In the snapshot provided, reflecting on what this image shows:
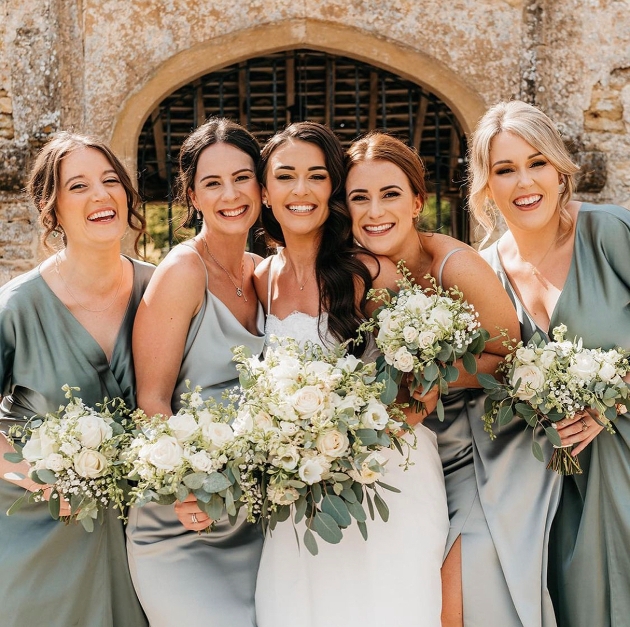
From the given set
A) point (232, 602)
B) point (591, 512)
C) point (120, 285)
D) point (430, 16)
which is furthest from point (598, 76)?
point (232, 602)

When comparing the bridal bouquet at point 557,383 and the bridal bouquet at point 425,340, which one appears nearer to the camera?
the bridal bouquet at point 425,340

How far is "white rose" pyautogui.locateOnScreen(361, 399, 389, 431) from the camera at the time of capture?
2750 millimetres

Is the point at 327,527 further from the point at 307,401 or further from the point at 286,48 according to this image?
the point at 286,48

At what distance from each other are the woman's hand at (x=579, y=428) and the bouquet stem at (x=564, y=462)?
0.03 metres

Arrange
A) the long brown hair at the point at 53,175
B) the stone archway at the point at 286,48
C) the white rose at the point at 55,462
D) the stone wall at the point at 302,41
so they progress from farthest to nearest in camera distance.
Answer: the stone archway at the point at 286,48 < the stone wall at the point at 302,41 < the long brown hair at the point at 53,175 < the white rose at the point at 55,462

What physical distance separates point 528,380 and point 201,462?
1.25 m

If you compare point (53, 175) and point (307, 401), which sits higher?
point (53, 175)

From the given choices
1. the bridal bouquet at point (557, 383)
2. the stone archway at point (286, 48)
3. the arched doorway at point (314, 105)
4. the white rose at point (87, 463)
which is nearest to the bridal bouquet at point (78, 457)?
the white rose at point (87, 463)

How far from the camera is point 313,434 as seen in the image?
8.84 ft

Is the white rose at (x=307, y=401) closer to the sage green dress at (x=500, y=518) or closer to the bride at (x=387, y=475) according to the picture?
the bride at (x=387, y=475)

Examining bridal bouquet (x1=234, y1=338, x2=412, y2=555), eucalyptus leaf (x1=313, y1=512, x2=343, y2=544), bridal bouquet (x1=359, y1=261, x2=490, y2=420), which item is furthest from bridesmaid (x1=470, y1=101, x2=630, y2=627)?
eucalyptus leaf (x1=313, y1=512, x2=343, y2=544)

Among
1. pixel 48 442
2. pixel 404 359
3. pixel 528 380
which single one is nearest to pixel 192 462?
pixel 48 442

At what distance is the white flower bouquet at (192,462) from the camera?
2717mm

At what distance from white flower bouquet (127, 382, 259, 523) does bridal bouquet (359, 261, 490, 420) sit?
0.58 meters
